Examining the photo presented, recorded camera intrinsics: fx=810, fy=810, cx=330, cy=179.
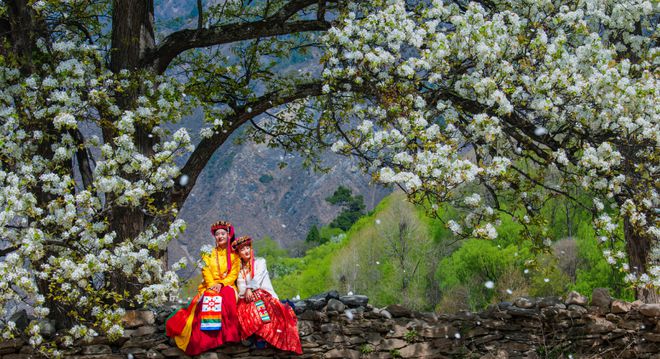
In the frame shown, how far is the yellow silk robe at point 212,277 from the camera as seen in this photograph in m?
10.1

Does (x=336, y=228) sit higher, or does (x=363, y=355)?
(x=336, y=228)

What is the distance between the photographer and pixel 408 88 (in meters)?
10.1

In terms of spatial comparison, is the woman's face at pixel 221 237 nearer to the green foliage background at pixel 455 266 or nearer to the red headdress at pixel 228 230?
the red headdress at pixel 228 230

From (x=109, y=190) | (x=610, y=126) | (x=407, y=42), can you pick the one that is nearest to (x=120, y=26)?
(x=109, y=190)

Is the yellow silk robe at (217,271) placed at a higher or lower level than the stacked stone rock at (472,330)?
higher

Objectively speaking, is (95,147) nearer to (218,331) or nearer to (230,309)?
(230,309)

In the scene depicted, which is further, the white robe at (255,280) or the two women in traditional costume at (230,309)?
the white robe at (255,280)

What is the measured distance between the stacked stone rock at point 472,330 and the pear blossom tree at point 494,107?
3.72 ft

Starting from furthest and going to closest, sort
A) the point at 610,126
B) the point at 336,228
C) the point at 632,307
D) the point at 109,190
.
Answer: the point at 336,228
the point at 632,307
the point at 610,126
the point at 109,190

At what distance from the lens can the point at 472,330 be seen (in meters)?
11.3

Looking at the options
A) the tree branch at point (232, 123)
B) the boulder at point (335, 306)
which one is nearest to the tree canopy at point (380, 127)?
the tree branch at point (232, 123)

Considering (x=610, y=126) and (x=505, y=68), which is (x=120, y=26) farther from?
(x=610, y=126)

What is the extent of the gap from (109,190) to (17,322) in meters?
2.54

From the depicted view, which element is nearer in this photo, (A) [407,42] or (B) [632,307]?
(A) [407,42]
